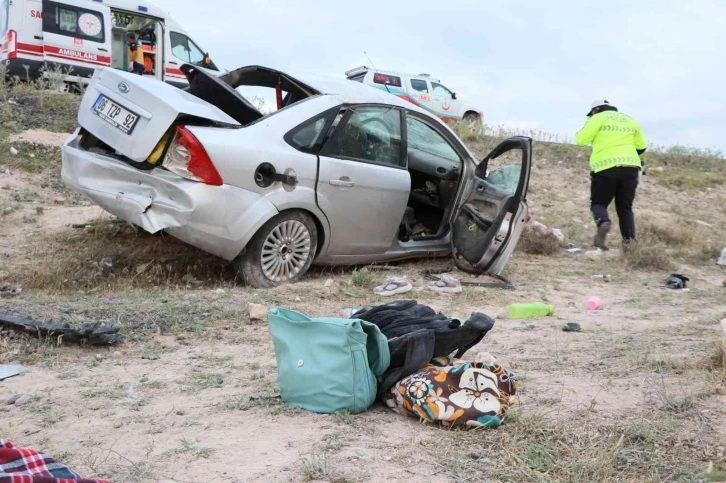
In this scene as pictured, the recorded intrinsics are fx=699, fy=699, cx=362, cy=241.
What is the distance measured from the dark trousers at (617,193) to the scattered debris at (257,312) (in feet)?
16.7

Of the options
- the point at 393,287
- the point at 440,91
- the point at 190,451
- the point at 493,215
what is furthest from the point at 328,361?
the point at 440,91

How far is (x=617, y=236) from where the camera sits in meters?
9.67

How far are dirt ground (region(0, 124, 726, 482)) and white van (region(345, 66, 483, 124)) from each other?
14568 millimetres

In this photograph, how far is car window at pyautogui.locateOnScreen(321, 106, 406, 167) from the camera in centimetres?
551

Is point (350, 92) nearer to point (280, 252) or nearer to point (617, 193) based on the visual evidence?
point (280, 252)

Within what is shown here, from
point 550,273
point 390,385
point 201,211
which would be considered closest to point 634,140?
point 550,273

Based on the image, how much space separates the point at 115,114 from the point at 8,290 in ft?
4.73

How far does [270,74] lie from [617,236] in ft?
19.1

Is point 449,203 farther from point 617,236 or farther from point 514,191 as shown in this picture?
point 617,236

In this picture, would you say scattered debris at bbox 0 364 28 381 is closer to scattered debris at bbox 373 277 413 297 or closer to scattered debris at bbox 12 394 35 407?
scattered debris at bbox 12 394 35 407

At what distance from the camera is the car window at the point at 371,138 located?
551 centimetres

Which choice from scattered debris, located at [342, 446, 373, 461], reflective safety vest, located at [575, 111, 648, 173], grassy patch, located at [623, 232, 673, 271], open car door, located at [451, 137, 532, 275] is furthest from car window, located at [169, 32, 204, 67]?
scattered debris, located at [342, 446, 373, 461]

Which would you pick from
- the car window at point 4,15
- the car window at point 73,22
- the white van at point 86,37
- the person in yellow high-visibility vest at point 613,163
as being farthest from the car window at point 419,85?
the person in yellow high-visibility vest at point 613,163

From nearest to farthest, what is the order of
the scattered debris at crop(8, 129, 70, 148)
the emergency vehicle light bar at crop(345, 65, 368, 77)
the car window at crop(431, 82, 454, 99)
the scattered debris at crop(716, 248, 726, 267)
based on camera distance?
the scattered debris at crop(716, 248, 726, 267) < the scattered debris at crop(8, 129, 70, 148) < the emergency vehicle light bar at crop(345, 65, 368, 77) < the car window at crop(431, 82, 454, 99)
